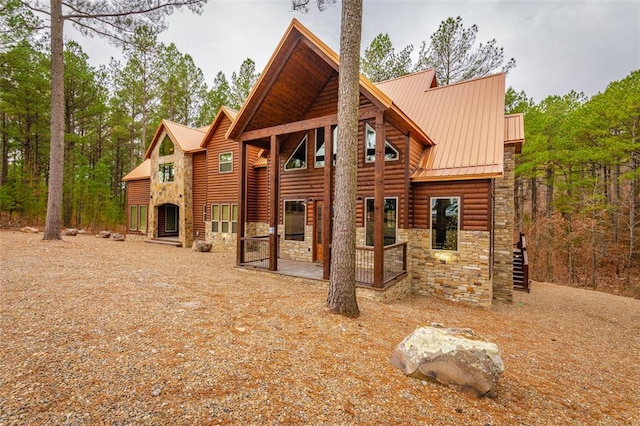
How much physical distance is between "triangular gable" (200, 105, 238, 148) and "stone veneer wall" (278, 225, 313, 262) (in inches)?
248

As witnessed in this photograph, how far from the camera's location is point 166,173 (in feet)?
52.1

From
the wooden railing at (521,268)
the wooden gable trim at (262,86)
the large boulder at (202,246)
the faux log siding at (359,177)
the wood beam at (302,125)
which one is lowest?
the wooden railing at (521,268)

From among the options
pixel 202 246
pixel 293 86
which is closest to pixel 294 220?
pixel 293 86

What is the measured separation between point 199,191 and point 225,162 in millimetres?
2698

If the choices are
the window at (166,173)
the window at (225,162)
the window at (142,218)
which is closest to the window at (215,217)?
the window at (225,162)

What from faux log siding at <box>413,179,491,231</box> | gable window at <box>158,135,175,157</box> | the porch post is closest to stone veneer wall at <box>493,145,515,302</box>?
faux log siding at <box>413,179,491,231</box>

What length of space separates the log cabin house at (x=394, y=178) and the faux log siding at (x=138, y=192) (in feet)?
38.7

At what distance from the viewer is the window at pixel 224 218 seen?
13.7 m

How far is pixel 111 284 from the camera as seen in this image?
551 cm

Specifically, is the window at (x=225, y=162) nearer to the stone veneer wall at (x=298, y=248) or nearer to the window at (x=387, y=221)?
the stone veneer wall at (x=298, y=248)

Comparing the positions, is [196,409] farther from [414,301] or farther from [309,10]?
[309,10]

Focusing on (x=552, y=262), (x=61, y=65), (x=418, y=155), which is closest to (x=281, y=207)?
(x=418, y=155)

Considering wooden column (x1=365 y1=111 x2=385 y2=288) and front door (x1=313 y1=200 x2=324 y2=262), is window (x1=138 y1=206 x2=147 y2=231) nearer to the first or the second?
front door (x1=313 y1=200 x2=324 y2=262)

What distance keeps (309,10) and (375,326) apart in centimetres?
724
